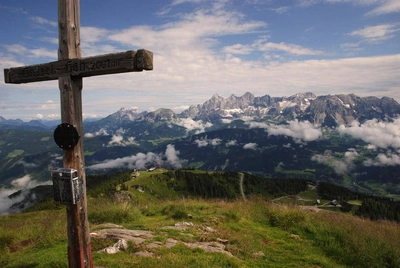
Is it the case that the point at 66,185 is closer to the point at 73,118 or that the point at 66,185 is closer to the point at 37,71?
the point at 73,118

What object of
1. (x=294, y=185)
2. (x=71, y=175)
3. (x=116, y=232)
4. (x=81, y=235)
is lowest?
(x=294, y=185)

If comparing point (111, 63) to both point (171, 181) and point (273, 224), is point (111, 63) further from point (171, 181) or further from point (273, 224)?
point (171, 181)

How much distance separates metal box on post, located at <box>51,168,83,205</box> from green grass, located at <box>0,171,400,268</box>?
2.79 m

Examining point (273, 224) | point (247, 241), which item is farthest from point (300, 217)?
point (247, 241)

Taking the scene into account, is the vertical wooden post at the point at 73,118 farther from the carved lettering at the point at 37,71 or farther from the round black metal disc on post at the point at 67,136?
the carved lettering at the point at 37,71

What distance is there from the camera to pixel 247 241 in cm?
1060

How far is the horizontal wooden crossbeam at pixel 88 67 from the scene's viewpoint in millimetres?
5770

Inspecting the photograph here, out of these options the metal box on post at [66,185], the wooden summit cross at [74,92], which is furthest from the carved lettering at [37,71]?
the metal box on post at [66,185]

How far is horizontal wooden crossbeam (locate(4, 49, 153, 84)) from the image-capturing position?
5.77m

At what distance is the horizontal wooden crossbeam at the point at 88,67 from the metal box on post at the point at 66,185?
2.53 metres

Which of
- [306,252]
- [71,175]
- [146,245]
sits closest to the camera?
[71,175]

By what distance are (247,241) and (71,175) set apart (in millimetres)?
7927

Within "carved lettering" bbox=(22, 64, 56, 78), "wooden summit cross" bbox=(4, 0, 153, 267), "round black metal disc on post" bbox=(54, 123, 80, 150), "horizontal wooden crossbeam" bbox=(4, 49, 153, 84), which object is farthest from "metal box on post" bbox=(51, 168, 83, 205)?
"carved lettering" bbox=(22, 64, 56, 78)

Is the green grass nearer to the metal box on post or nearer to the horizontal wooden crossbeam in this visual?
the metal box on post
